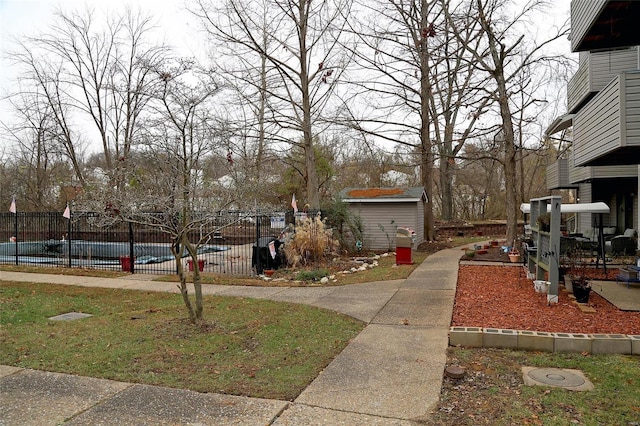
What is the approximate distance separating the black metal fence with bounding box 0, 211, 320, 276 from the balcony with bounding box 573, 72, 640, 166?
21.0ft

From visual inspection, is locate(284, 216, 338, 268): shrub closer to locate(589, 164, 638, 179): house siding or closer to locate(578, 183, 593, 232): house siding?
locate(589, 164, 638, 179): house siding

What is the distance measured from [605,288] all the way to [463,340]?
187 inches

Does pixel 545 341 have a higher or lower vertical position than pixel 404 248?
lower

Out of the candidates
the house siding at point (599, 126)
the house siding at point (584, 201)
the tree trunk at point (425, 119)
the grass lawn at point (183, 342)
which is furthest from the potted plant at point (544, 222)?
the house siding at point (584, 201)

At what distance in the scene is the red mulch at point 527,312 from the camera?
5609mm

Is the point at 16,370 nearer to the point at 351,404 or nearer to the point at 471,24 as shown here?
the point at 351,404

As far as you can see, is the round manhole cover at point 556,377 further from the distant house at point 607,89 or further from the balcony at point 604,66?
the balcony at point 604,66

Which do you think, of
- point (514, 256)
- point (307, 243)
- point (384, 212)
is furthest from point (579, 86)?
point (307, 243)

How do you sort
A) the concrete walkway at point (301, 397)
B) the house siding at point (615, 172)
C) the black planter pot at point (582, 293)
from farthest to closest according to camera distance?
the house siding at point (615, 172)
the black planter pot at point (582, 293)
the concrete walkway at point (301, 397)

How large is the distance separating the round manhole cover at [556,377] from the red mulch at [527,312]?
125 centimetres

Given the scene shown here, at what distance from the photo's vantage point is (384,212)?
16.3 metres

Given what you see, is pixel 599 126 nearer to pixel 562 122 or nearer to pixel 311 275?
pixel 311 275

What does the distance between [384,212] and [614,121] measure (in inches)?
392

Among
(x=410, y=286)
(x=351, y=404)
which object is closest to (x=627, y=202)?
(x=410, y=286)
